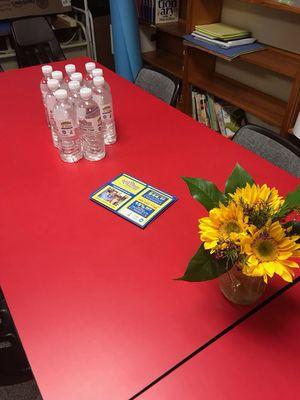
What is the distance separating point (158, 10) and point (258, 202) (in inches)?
106

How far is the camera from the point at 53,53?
2775 mm

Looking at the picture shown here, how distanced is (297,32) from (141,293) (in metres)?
1.97

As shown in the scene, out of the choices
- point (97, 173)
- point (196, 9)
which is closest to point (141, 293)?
point (97, 173)

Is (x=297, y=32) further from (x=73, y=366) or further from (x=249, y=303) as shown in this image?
(x=73, y=366)

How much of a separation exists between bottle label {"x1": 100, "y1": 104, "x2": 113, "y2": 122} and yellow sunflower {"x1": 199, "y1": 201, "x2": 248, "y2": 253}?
0.79 meters

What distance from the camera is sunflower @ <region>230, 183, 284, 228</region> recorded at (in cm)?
64

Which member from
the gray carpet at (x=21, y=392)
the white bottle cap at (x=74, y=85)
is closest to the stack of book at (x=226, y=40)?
the white bottle cap at (x=74, y=85)

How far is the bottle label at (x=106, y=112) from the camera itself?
1.31 metres

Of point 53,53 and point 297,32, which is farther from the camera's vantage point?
point 53,53

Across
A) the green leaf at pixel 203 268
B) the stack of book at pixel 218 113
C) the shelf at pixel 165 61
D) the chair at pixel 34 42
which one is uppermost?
the green leaf at pixel 203 268

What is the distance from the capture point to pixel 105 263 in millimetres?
928

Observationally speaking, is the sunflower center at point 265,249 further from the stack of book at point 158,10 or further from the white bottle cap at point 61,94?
the stack of book at point 158,10

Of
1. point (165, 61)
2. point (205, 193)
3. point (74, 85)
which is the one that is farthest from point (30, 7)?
point (205, 193)

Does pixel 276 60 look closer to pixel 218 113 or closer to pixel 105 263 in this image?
pixel 218 113
